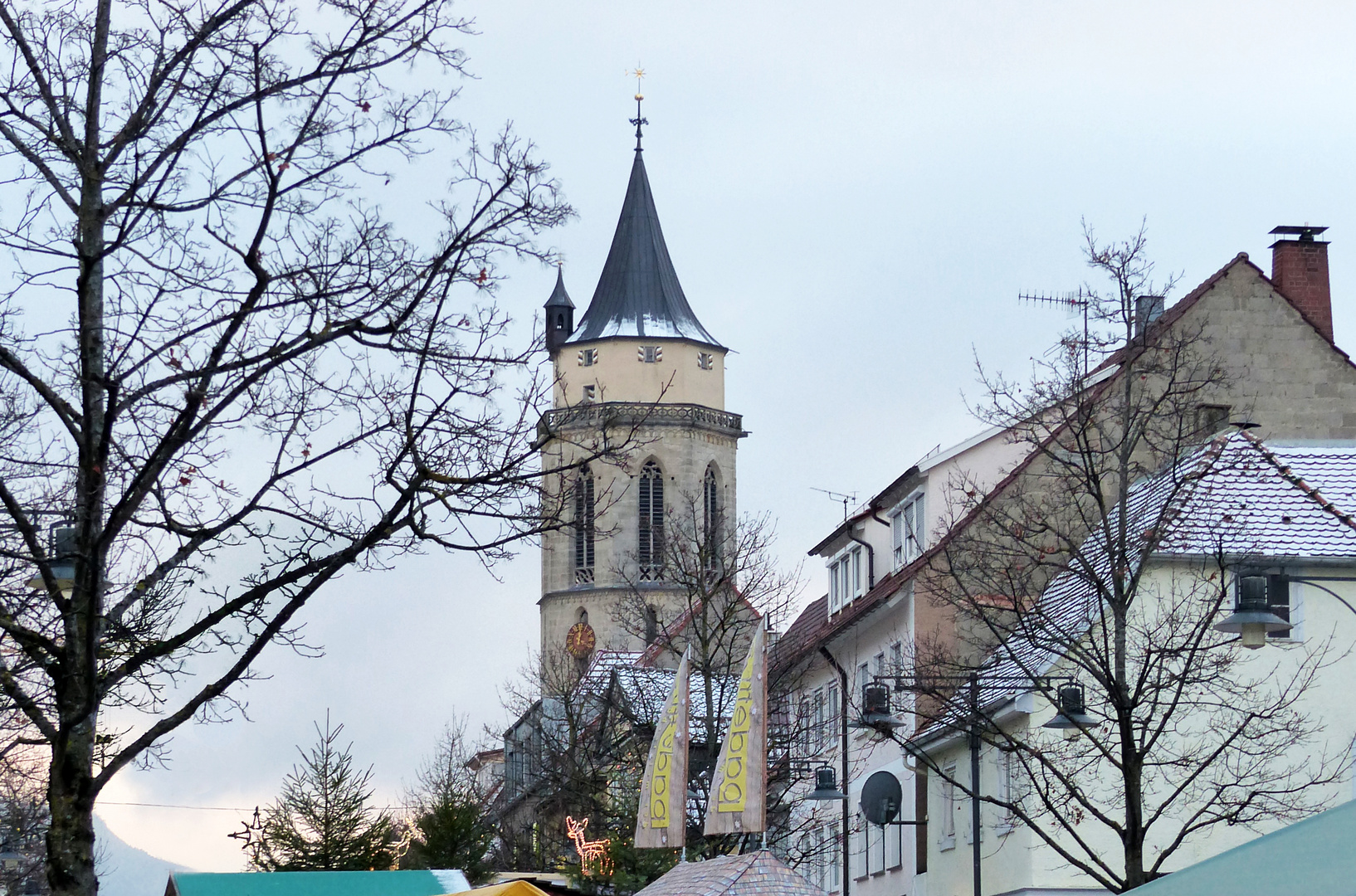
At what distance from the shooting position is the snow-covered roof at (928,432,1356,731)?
83.5ft

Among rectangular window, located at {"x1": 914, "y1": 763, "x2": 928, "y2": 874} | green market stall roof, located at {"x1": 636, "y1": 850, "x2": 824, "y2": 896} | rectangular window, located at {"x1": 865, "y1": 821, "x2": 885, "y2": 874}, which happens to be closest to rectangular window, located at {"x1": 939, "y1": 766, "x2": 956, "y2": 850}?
rectangular window, located at {"x1": 914, "y1": 763, "x2": 928, "y2": 874}

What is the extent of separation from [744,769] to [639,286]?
89.6 meters

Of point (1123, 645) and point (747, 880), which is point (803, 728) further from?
point (747, 880)

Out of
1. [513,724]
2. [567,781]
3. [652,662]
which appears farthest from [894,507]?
[513,724]

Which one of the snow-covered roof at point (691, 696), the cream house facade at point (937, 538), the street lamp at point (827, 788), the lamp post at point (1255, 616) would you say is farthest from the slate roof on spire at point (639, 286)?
the lamp post at point (1255, 616)

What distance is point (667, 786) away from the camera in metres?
19.6

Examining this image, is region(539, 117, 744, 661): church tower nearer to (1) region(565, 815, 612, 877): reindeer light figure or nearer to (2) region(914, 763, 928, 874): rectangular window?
(2) region(914, 763, 928, 874): rectangular window

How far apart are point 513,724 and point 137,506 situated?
49.4m

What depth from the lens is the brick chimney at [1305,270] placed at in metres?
37.3

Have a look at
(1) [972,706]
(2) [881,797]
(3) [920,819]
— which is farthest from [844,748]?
(1) [972,706]

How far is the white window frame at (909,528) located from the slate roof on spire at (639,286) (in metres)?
65.5

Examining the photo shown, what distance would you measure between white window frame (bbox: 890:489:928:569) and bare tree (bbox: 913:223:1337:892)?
585 cm

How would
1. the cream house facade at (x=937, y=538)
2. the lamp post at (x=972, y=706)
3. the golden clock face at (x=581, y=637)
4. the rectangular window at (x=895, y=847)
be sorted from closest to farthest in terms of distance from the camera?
the lamp post at (x=972, y=706) < the cream house facade at (x=937, y=538) < the rectangular window at (x=895, y=847) < the golden clock face at (x=581, y=637)

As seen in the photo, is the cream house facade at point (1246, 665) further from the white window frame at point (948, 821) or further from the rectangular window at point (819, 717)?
the rectangular window at point (819, 717)
